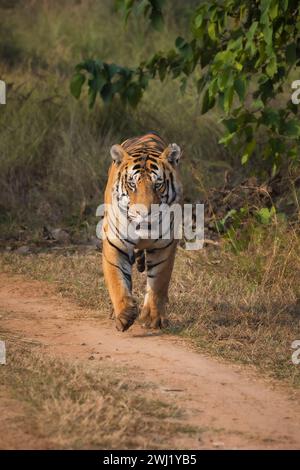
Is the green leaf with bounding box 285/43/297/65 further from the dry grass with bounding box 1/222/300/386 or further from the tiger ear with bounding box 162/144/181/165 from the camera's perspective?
the tiger ear with bounding box 162/144/181/165

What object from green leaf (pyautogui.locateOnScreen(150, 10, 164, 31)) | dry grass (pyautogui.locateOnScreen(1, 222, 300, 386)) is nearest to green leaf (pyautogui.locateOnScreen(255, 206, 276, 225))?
dry grass (pyautogui.locateOnScreen(1, 222, 300, 386))

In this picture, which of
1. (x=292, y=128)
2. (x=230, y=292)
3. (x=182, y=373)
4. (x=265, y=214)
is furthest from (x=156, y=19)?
(x=182, y=373)

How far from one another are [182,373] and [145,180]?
134 cm

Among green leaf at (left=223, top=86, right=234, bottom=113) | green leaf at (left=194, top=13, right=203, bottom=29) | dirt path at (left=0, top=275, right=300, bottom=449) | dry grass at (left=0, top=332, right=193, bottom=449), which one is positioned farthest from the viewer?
green leaf at (left=194, top=13, right=203, bottom=29)

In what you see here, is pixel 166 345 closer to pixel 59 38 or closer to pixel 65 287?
pixel 65 287

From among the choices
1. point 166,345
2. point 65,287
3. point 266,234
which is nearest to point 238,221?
point 266,234

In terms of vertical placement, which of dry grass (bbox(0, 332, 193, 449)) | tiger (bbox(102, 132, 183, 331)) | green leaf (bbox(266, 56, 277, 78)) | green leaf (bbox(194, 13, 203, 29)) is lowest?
dry grass (bbox(0, 332, 193, 449))

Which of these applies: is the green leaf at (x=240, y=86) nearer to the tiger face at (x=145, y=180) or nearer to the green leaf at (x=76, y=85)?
the tiger face at (x=145, y=180)

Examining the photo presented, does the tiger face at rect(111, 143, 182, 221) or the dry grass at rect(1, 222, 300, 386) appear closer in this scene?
the dry grass at rect(1, 222, 300, 386)

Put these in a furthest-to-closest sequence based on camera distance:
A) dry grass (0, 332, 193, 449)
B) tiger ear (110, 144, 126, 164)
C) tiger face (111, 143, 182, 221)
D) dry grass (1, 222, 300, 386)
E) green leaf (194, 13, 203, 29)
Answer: green leaf (194, 13, 203, 29)
tiger ear (110, 144, 126, 164)
tiger face (111, 143, 182, 221)
dry grass (1, 222, 300, 386)
dry grass (0, 332, 193, 449)

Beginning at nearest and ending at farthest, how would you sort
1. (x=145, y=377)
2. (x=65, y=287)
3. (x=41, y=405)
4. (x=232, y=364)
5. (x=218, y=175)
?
(x=41, y=405)
(x=145, y=377)
(x=232, y=364)
(x=65, y=287)
(x=218, y=175)

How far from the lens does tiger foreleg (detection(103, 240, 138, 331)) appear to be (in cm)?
559

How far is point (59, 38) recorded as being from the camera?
43.7 feet

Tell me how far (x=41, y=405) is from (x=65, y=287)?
2.71 metres
